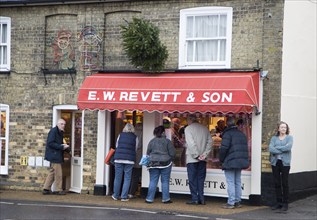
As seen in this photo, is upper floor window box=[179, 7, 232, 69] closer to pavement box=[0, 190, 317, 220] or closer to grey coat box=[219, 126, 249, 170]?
grey coat box=[219, 126, 249, 170]

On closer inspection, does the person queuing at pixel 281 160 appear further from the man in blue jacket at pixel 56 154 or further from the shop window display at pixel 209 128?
the man in blue jacket at pixel 56 154

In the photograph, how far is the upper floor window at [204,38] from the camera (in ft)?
50.0

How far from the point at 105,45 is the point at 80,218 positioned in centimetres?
535

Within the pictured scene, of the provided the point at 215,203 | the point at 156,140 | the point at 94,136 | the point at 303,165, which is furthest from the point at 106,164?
the point at 303,165

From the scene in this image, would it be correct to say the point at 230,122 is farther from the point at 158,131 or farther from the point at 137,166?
the point at 137,166

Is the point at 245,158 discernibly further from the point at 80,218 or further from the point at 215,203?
the point at 80,218

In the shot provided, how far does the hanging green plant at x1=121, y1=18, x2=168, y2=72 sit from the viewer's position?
1480 cm

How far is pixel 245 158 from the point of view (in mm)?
13883

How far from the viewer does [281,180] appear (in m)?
13.8

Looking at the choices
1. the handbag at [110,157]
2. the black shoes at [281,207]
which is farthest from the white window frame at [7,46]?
the black shoes at [281,207]

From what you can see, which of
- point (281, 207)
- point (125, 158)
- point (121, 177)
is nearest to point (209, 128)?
point (125, 158)

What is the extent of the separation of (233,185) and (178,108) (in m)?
2.07

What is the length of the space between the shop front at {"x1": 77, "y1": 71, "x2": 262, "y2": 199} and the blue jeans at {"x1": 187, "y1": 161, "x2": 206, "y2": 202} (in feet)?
2.00

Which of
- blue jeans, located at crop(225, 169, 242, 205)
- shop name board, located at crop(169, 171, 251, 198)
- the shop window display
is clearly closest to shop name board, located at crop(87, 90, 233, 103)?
the shop window display
